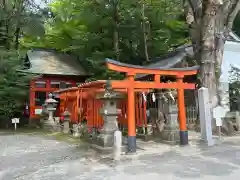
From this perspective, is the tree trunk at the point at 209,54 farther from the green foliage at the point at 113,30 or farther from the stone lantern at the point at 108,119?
the green foliage at the point at 113,30

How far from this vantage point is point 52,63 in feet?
57.1

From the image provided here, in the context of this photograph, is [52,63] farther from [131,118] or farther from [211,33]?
[131,118]

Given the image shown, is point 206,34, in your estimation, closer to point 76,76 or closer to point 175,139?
point 175,139

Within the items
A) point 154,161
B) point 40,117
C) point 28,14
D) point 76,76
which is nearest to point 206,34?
point 154,161

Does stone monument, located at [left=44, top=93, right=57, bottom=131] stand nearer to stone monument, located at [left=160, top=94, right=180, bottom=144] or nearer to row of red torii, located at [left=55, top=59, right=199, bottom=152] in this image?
row of red torii, located at [left=55, top=59, right=199, bottom=152]

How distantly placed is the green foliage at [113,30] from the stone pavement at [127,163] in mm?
8408

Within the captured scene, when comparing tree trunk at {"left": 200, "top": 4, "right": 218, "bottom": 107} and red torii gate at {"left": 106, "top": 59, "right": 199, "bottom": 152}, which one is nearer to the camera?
red torii gate at {"left": 106, "top": 59, "right": 199, "bottom": 152}

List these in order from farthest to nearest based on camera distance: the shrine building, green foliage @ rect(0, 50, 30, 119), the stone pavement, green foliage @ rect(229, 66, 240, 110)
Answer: the shrine building → green foliage @ rect(229, 66, 240, 110) → green foliage @ rect(0, 50, 30, 119) → the stone pavement

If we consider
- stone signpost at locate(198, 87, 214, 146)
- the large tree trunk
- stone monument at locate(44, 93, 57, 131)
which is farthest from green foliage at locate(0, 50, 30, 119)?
stone signpost at locate(198, 87, 214, 146)

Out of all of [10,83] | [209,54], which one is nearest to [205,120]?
[209,54]

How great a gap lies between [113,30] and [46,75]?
565 cm

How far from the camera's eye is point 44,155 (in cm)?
731

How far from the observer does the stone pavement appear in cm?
511

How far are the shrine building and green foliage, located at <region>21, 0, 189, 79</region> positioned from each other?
115cm
